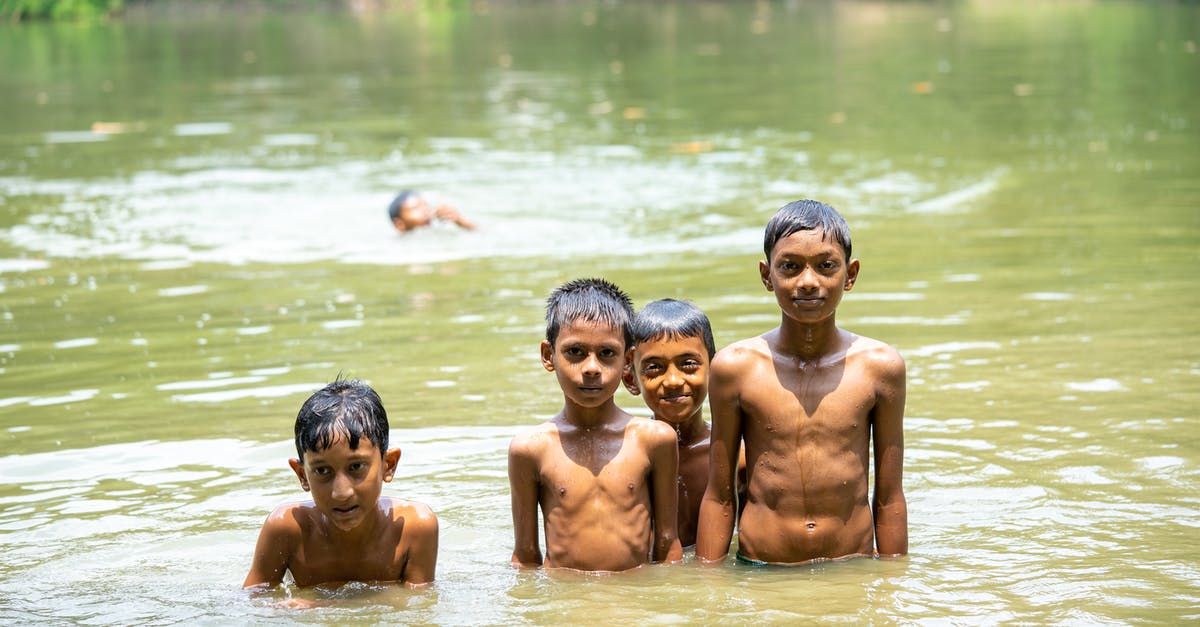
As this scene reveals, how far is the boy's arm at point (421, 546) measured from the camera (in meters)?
4.69

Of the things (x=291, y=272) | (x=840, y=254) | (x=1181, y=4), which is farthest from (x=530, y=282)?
(x=1181, y=4)

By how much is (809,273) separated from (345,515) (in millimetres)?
1552

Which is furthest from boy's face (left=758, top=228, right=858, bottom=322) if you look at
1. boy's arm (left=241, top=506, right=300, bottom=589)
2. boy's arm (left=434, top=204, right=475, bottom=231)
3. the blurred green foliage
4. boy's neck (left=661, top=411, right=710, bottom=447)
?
the blurred green foliage

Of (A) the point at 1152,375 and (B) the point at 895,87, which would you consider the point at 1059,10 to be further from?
(A) the point at 1152,375

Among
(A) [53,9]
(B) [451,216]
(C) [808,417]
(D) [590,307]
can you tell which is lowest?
(C) [808,417]

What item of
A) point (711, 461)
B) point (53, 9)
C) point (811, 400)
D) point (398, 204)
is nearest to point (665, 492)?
point (711, 461)

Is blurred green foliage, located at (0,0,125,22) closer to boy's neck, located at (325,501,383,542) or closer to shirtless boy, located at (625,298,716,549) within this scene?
shirtless boy, located at (625,298,716,549)

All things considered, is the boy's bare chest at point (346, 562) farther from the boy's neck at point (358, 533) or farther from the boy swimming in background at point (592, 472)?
the boy swimming in background at point (592, 472)

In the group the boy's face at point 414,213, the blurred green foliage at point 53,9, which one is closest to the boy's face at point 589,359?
the boy's face at point 414,213

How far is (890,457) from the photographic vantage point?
4656 mm

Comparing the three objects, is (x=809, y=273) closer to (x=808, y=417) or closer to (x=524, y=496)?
(x=808, y=417)

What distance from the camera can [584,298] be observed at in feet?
15.2

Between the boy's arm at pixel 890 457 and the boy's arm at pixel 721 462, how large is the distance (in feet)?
1.44

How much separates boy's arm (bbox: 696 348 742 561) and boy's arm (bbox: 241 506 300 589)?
1288 millimetres
